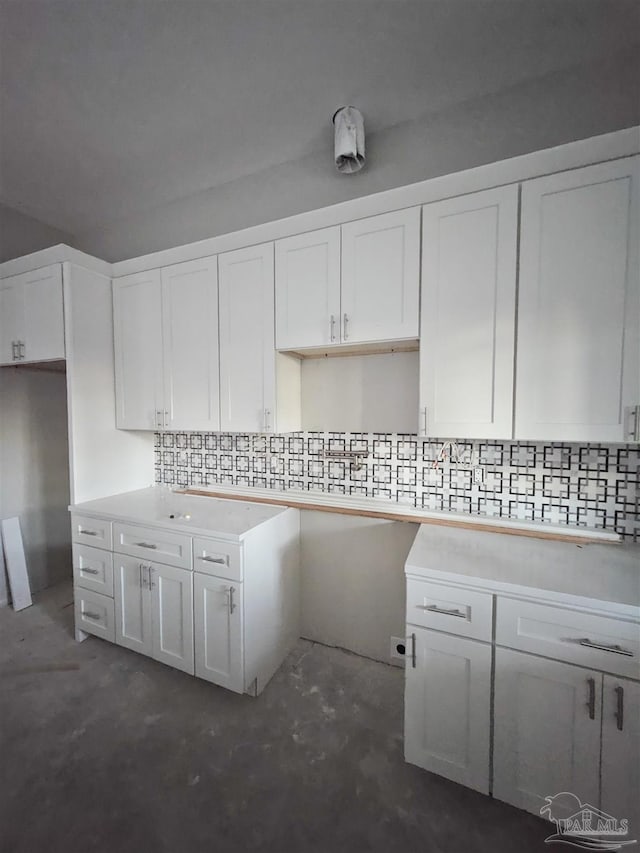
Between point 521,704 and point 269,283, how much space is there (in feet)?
6.79

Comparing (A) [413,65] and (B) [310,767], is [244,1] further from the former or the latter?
(B) [310,767]

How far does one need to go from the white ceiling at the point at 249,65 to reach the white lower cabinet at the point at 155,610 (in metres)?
2.25

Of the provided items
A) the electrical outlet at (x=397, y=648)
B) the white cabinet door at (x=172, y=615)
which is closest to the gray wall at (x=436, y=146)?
the white cabinet door at (x=172, y=615)

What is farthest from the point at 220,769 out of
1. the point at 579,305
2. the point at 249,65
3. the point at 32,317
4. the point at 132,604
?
the point at 249,65

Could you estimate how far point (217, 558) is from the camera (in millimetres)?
1661

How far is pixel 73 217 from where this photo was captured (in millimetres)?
2520

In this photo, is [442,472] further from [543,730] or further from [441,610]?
[543,730]

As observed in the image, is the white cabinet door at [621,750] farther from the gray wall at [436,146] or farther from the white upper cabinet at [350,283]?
the gray wall at [436,146]

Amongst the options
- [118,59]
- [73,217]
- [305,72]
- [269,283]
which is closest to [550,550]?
[269,283]

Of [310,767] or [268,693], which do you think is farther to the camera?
[268,693]

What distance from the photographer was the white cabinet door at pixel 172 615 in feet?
5.74

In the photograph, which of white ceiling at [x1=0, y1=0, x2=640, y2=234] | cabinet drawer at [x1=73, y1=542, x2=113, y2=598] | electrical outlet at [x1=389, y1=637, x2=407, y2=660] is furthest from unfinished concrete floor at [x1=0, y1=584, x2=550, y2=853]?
white ceiling at [x1=0, y1=0, x2=640, y2=234]

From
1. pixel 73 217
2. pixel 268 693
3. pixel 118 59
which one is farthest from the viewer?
pixel 73 217

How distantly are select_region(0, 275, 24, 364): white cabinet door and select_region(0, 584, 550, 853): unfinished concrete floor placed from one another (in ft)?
6.14
